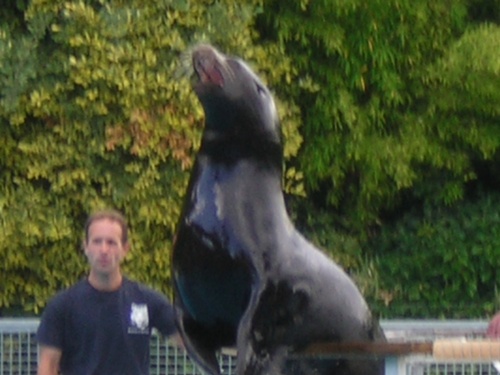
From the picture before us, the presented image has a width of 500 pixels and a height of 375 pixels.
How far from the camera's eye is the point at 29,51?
10703 mm

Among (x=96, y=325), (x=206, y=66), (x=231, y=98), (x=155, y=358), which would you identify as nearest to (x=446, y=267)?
(x=155, y=358)

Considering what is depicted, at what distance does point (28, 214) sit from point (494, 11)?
3.84 metres

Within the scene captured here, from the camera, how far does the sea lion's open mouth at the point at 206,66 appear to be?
4.99m

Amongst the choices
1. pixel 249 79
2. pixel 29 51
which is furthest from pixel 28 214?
pixel 249 79

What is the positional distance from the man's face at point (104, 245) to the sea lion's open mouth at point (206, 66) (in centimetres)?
124

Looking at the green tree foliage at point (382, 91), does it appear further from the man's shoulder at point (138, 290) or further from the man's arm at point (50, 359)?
the man's arm at point (50, 359)

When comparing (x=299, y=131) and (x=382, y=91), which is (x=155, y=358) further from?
(x=382, y=91)

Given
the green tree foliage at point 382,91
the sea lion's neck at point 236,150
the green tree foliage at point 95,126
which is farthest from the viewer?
the green tree foliage at point 382,91

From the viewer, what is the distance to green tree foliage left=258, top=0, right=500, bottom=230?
11180mm

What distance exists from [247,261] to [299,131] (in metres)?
6.57

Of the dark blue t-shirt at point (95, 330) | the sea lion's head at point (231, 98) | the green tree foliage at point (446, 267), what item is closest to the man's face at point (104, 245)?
the dark blue t-shirt at point (95, 330)

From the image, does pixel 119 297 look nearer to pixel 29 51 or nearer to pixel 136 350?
pixel 136 350

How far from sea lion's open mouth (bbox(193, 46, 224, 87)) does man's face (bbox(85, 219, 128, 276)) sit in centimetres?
124

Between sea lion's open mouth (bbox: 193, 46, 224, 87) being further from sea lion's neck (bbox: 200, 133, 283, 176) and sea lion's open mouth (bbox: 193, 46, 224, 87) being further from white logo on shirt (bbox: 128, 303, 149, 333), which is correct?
white logo on shirt (bbox: 128, 303, 149, 333)
